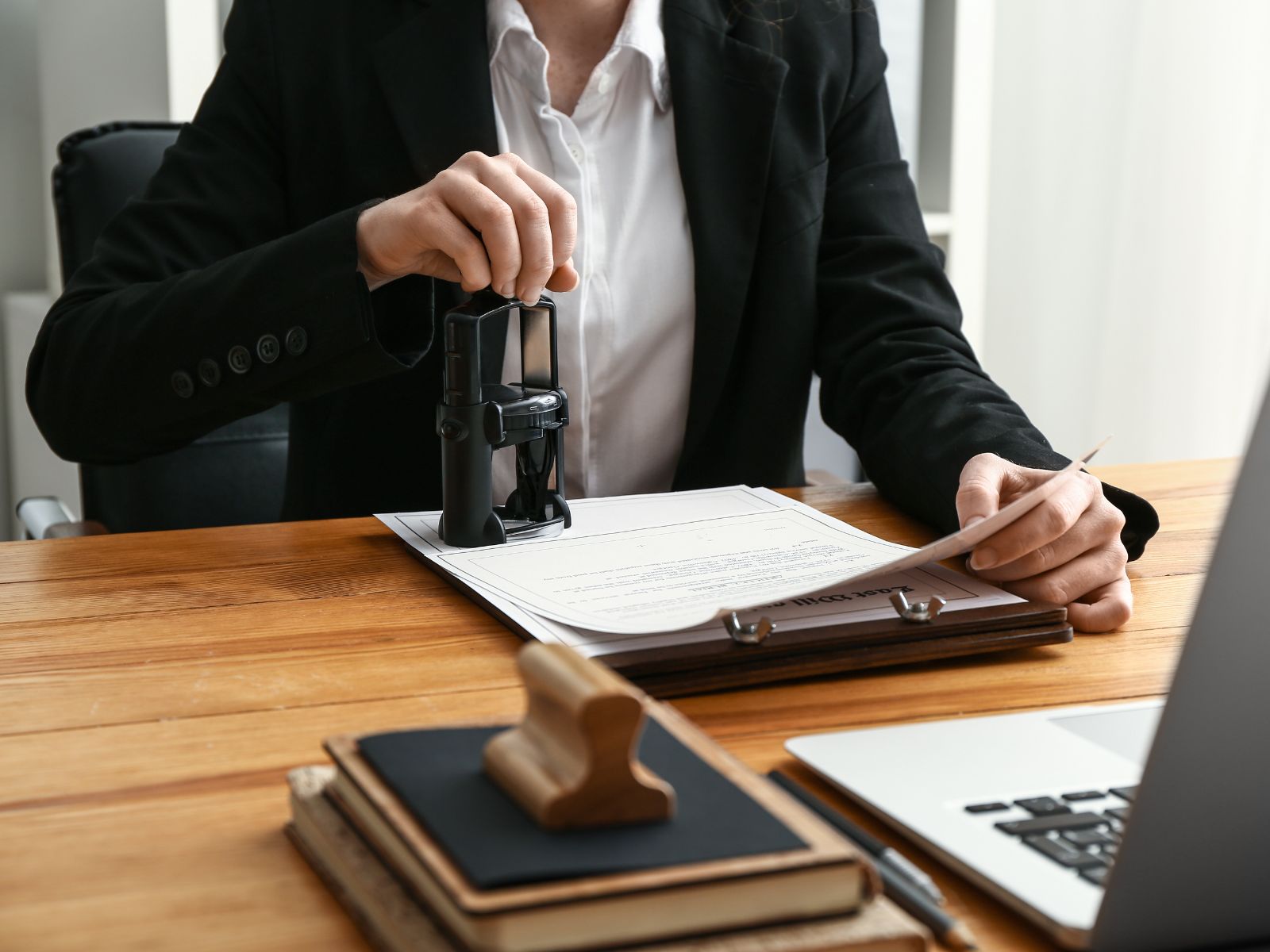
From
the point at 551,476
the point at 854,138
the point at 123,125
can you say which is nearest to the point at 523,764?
the point at 551,476

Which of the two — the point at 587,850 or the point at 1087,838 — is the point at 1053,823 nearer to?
the point at 1087,838

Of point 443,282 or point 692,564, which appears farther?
point 443,282

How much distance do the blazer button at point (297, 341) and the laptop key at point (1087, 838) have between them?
716 millimetres

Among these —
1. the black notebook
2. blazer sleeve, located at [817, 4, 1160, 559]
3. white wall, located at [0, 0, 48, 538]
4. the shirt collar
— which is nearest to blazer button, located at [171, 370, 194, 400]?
the shirt collar

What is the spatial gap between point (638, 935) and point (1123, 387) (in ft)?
7.10

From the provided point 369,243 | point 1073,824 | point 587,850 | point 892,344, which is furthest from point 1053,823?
point 892,344

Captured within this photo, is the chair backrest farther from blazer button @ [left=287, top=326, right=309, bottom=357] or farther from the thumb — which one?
the thumb

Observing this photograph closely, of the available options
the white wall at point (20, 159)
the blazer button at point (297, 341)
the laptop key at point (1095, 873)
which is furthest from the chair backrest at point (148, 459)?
the laptop key at point (1095, 873)

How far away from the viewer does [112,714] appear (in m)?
0.65

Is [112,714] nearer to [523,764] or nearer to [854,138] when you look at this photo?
[523,764]

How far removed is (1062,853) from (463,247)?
59 cm

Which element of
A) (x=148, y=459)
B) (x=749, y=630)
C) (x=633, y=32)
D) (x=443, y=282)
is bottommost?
(x=148, y=459)

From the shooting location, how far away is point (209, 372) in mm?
1078

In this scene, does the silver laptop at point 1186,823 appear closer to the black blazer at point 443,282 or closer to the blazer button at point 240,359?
the black blazer at point 443,282
